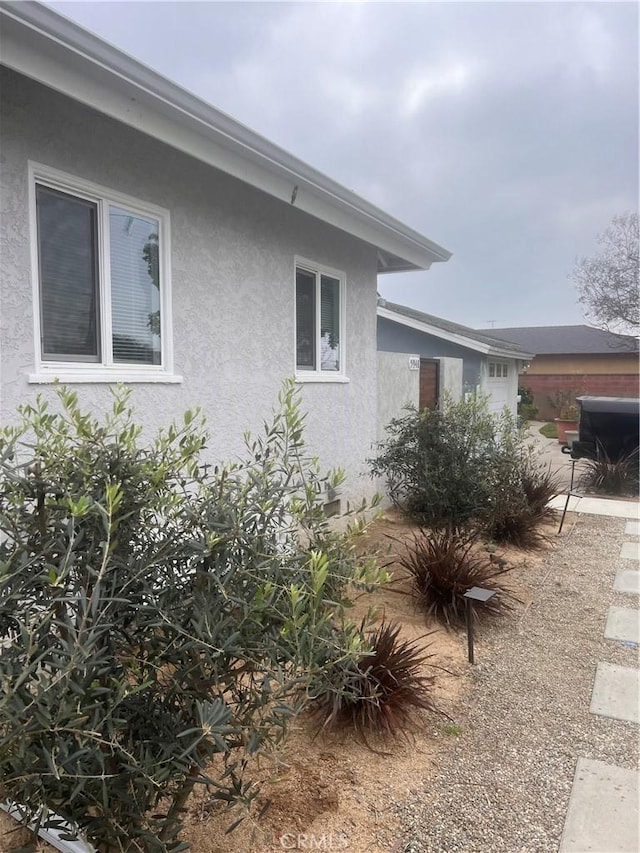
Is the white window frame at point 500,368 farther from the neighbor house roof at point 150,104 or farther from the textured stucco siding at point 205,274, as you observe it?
the neighbor house roof at point 150,104

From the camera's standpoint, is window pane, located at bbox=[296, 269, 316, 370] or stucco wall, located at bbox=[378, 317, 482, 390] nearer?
window pane, located at bbox=[296, 269, 316, 370]

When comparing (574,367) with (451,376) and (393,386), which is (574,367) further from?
(393,386)

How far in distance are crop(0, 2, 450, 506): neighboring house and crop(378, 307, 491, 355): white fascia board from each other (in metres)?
8.51

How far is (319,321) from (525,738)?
5138 mm

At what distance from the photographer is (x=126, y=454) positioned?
2.17 m

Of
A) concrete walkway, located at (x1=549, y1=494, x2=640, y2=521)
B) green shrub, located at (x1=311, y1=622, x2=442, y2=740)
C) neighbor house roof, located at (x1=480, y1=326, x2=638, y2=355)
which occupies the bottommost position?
concrete walkway, located at (x1=549, y1=494, x2=640, y2=521)

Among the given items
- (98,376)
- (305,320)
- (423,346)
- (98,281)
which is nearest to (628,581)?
(305,320)

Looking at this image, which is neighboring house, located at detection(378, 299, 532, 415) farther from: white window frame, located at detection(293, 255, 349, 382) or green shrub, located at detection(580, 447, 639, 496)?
white window frame, located at detection(293, 255, 349, 382)

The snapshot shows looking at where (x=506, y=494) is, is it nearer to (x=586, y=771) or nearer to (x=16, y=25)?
(x=586, y=771)

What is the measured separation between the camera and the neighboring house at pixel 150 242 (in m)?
3.68

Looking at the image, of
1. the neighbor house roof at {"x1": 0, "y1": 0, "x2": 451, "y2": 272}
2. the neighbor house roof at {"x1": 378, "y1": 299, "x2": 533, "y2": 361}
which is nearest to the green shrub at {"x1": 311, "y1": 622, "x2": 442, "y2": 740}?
the neighbor house roof at {"x1": 0, "y1": 0, "x2": 451, "y2": 272}

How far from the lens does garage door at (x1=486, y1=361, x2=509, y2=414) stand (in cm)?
1850

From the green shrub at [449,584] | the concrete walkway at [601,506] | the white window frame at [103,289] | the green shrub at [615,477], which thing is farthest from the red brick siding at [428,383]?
the white window frame at [103,289]

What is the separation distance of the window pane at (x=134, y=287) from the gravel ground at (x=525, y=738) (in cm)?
361
